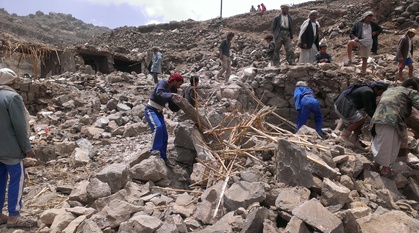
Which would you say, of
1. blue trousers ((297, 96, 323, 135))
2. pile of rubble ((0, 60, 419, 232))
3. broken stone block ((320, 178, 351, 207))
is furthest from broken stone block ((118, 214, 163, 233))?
blue trousers ((297, 96, 323, 135))

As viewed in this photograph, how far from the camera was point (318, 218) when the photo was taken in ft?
7.38

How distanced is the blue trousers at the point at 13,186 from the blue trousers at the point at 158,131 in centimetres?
169

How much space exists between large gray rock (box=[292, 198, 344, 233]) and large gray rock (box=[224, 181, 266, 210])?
0.44 m

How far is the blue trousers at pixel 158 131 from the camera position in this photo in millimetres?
4262

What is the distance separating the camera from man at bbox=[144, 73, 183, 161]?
426 cm

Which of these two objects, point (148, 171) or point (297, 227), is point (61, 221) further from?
point (297, 227)

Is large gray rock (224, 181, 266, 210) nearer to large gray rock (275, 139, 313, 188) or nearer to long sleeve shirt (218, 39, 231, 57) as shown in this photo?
large gray rock (275, 139, 313, 188)

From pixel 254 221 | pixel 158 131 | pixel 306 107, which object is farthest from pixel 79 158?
pixel 306 107

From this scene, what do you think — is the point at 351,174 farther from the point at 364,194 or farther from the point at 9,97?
the point at 9,97

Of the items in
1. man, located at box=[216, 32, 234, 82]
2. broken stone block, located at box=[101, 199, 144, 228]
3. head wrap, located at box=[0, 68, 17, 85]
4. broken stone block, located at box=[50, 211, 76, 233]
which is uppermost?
man, located at box=[216, 32, 234, 82]

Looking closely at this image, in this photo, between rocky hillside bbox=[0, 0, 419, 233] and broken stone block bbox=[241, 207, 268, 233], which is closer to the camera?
broken stone block bbox=[241, 207, 268, 233]

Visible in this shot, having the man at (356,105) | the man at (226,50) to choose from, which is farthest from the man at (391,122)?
the man at (226,50)

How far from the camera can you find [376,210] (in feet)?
9.62

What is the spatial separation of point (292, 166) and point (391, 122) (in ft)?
4.42
